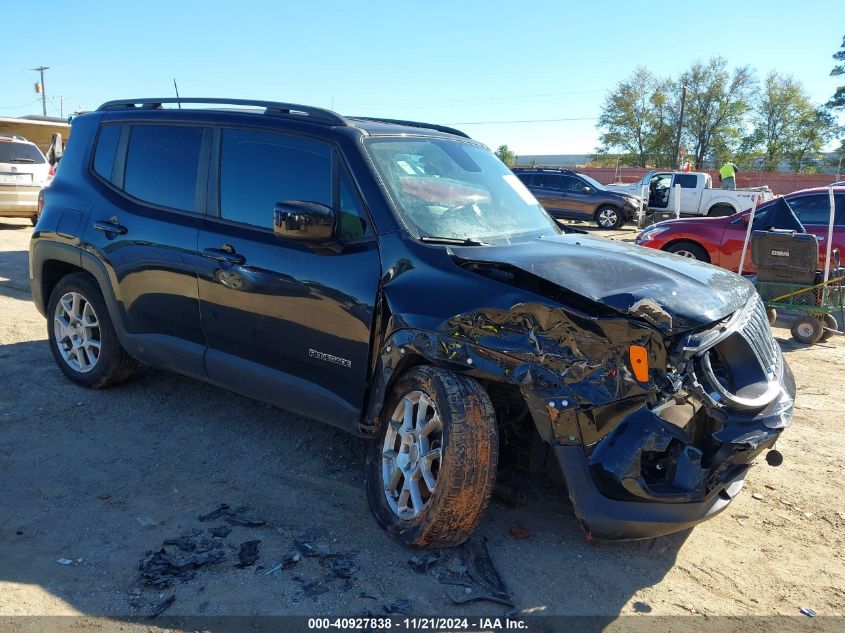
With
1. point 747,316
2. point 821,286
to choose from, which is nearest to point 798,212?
point 821,286

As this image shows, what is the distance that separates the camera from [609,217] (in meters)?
22.3

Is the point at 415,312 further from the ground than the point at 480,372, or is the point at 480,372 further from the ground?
the point at 415,312

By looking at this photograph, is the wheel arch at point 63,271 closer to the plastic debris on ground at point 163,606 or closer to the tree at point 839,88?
the plastic debris on ground at point 163,606

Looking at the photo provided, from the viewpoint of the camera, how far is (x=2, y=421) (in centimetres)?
474

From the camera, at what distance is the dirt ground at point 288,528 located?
304 centimetres

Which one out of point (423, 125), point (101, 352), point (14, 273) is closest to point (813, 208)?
point (423, 125)

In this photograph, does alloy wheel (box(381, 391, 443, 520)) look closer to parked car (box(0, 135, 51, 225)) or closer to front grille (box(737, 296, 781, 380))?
front grille (box(737, 296, 781, 380))

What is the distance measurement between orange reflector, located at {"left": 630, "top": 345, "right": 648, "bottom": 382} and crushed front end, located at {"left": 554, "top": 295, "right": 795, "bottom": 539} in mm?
41

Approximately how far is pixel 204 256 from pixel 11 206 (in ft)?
40.8

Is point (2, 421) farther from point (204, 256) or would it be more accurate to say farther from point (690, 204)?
point (690, 204)

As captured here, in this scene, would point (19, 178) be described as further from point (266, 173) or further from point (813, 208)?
point (813, 208)

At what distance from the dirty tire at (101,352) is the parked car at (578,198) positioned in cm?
1807

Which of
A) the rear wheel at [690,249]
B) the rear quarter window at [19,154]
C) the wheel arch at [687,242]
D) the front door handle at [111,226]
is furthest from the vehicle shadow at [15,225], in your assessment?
the rear wheel at [690,249]

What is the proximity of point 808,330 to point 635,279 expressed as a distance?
602 centimetres
